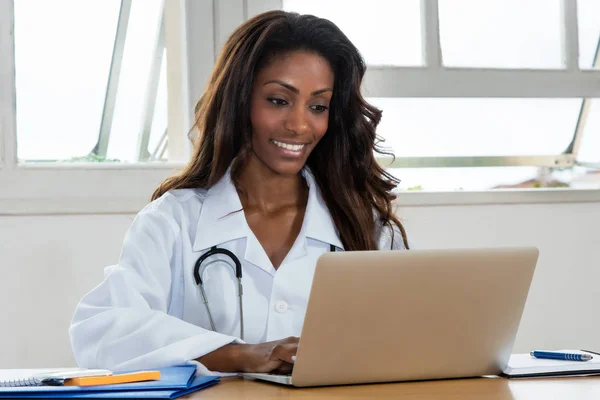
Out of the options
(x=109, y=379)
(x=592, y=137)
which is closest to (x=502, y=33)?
(x=592, y=137)

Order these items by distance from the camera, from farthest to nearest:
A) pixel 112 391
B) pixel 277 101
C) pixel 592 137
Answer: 1. pixel 592 137
2. pixel 277 101
3. pixel 112 391

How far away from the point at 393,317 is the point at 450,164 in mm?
2325

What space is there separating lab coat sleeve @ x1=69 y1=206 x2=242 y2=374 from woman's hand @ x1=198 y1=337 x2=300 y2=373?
3 centimetres

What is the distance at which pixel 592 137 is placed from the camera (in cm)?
368

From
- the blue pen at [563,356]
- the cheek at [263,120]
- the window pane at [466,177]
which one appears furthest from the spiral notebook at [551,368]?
the window pane at [466,177]

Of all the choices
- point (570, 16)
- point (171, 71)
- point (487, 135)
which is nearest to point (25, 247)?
point (171, 71)

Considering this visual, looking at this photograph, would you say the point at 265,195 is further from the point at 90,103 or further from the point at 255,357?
the point at 90,103

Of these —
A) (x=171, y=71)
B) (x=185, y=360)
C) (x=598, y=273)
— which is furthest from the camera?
(x=598, y=273)

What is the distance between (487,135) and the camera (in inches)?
141

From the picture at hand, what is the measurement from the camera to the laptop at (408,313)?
119cm

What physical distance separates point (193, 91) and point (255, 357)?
5.24ft

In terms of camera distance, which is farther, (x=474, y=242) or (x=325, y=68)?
(x=474, y=242)

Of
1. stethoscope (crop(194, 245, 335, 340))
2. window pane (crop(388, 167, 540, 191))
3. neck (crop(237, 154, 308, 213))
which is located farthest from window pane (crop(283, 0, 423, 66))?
stethoscope (crop(194, 245, 335, 340))

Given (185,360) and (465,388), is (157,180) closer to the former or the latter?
(185,360)
